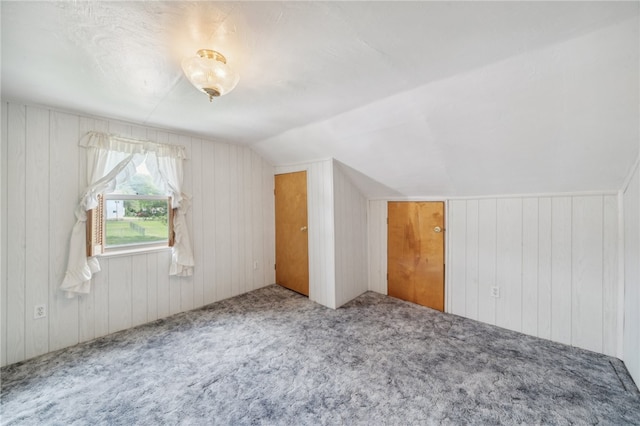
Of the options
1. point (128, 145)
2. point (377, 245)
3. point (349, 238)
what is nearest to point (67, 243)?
point (128, 145)

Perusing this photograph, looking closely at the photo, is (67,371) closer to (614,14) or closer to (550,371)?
(550,371)

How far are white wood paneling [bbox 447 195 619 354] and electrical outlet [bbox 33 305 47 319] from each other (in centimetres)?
401

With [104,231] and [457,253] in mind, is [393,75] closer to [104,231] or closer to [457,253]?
[457,253]

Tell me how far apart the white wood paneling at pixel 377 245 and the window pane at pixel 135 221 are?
2.67m

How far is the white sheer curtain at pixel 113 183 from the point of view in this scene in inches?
90.9

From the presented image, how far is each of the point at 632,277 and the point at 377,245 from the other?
2.30 meters

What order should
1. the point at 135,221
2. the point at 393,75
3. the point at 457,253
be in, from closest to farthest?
1. the point at 393,75
2. the point at 135,221
3. the point at 457,253

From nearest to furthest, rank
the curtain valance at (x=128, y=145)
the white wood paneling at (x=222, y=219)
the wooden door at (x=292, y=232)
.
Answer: the curtain valance at (x=128, y=145) < the white wood paneling at (x=222, y=219) < the wooden door at (x=292, y=232)

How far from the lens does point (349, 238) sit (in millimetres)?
3359

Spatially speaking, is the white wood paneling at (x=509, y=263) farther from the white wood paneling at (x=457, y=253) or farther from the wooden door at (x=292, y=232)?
the wooden door at (x=292, y=232)

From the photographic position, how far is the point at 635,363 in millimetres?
1737

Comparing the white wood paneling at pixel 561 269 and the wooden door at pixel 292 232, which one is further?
the wooden door at pixel 292 232

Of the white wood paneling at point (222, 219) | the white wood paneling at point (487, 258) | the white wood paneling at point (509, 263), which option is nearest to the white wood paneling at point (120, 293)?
the white wood paneling at point (222, 219)

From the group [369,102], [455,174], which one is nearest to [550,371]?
[455,174]
